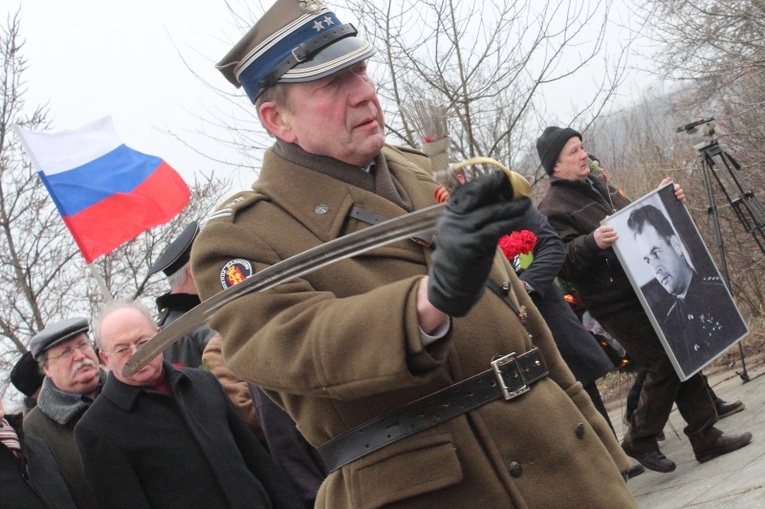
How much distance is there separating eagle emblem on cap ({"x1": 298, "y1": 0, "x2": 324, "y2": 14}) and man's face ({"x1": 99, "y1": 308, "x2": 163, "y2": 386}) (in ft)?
7.12

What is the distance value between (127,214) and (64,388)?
3274 millimetres

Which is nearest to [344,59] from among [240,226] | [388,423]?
[240,226]

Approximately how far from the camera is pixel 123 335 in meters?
4.56

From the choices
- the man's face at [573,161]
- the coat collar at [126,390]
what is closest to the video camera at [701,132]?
the man's face at [573,161]

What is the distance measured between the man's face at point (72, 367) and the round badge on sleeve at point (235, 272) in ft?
9.41

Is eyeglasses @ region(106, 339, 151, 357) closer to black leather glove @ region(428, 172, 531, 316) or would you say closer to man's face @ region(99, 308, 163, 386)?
man's face @ region(99, 308, 163, 386)

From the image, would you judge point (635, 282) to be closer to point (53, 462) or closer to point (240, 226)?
point (53, 462)

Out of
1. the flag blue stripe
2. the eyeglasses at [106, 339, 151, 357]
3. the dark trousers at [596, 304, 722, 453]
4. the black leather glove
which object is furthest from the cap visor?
the flag blue stripe

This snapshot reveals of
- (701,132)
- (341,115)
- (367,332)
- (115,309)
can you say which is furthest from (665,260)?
(367,332)

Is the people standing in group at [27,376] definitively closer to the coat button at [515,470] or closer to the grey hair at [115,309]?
the grey hair at [115,309]

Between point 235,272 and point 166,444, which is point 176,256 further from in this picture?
point 235,272

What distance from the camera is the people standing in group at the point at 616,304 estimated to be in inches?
239

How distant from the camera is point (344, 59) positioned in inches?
102

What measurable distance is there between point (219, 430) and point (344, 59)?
2.30m
